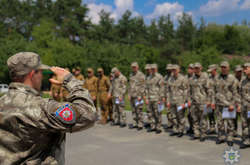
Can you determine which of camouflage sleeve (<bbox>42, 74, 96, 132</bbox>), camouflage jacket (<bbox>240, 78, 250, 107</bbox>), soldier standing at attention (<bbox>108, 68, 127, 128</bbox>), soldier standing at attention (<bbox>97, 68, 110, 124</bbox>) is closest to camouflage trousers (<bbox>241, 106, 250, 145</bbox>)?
camouflage jacket (<bbox>240, 78, 250, 107</bbox>)

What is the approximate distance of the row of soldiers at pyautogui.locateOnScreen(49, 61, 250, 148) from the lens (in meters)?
7.38

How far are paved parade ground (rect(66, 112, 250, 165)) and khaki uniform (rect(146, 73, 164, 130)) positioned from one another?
20.8 inches

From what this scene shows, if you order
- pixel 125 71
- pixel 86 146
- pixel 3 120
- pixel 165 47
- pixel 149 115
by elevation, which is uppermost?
pixel 165 47

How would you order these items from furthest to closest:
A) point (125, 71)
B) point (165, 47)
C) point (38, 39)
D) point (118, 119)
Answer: point (165, 47)
point (38, 39)
point (125, 71)
point (118, 119)

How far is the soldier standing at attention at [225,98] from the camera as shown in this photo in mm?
7336

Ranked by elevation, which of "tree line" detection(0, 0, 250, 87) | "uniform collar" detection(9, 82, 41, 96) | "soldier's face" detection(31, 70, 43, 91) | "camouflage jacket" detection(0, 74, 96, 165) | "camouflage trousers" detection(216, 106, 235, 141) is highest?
"tree line" detection(0, 0, 250, 87)

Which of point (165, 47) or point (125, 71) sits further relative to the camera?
point (165, 47)

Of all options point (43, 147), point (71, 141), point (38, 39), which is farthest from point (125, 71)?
point (43, 147)

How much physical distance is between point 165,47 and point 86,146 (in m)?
45.7

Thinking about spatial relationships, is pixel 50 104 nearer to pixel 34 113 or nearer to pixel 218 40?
pixel 34 113

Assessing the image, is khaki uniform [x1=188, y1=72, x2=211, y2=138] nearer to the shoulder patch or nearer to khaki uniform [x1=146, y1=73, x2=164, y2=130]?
khaki uniform [x1=146, y1=73, x2=164, y2=130]

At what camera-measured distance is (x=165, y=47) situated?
51.9 metres

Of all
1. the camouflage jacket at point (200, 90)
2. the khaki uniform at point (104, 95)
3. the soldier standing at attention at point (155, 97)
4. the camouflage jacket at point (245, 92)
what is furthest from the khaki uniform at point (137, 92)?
the camouflage jacket at point (245, 92)

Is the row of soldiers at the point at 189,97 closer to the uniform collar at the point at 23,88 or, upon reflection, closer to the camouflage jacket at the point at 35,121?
the camouflage jacket at the point at 35,121
